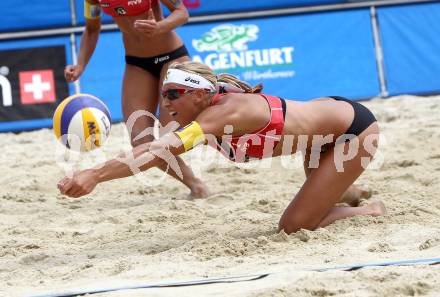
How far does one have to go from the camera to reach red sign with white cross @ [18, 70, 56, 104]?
27.5 ft

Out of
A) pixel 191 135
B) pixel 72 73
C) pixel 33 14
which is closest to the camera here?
pixel 191 135

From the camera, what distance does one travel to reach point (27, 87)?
330 inches

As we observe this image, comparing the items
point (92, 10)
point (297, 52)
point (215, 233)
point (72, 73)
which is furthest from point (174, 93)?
point (297, 52)

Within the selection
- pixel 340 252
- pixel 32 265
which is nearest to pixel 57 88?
pixel 32 265

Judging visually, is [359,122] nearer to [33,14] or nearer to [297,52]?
[297,52]

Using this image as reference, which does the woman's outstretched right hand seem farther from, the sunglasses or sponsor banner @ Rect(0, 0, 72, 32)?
sponsor banner @ Rect(0, 0, 72, 32)

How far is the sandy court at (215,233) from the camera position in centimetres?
322

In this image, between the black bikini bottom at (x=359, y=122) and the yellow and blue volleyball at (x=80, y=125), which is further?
the yellow and blue volleyball at (x=80, y=125)

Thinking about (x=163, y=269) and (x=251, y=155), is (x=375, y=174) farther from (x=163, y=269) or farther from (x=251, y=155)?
(x=163, y=269)

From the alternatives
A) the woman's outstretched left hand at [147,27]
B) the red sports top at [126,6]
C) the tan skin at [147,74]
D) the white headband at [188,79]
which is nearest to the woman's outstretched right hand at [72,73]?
the tan skin at [147,74]

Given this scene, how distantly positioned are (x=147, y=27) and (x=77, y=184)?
1.78 metres

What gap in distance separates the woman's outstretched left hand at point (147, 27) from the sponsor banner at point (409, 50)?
4495 millimetres

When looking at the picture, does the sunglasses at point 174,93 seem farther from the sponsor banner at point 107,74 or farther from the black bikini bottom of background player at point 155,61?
the sponsor banner at point 107,74

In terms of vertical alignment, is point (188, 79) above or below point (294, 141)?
above
